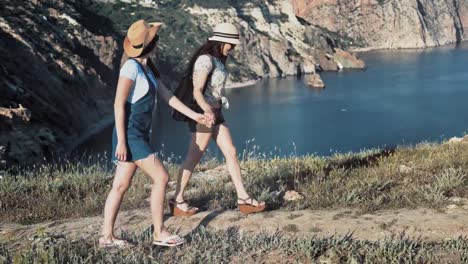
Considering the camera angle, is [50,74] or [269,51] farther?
[269,51]

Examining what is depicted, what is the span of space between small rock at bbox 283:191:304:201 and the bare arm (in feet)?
8.30

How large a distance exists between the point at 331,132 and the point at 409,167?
64.6 metres

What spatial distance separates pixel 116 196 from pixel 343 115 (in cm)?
8146

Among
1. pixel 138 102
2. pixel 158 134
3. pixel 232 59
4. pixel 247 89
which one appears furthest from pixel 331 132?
pixel 232 59

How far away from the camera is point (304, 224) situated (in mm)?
5676

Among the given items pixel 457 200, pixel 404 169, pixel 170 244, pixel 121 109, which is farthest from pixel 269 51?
pixel 170 244

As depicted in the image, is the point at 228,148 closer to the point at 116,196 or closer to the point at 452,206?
the point at 116,196

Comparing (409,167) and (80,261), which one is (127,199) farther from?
(409,167)

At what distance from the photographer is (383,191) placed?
22.6ft

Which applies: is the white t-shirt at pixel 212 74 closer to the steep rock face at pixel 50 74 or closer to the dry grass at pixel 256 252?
the dry grass at pixel 256 252

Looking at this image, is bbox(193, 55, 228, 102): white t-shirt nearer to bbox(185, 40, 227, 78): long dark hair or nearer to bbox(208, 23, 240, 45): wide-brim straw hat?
bbox(185, 40, 227, 78): long dark hair

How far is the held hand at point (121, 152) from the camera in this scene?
4871mm

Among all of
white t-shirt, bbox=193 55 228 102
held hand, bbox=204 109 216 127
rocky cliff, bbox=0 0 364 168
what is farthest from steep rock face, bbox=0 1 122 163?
held hand, bbox=204 109 216 127

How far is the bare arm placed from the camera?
15.9 feet
